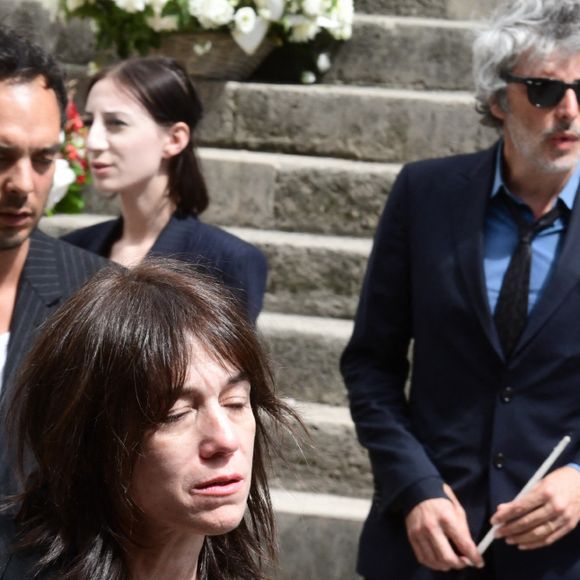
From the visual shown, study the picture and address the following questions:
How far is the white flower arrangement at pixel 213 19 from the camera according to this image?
220 inches

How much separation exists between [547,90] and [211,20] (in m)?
2.78

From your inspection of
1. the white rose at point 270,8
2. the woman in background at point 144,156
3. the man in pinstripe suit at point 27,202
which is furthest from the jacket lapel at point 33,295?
the white rose at point 270,8

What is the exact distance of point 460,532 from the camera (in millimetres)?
2914

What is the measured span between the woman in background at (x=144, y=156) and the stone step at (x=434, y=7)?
8.02ft

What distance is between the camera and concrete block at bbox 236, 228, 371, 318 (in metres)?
5.14

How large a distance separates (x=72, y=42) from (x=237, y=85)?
0.95 metres

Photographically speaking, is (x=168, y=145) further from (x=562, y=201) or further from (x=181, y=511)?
(x=181, y=511)

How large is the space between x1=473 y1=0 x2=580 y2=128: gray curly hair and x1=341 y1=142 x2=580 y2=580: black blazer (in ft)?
0.57

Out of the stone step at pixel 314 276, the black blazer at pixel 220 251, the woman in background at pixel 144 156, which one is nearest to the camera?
the black blazer at pixel 220 251

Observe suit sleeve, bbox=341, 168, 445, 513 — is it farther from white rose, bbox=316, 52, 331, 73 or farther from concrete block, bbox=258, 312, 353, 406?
white rose, bbox=316, 52, 331, 73

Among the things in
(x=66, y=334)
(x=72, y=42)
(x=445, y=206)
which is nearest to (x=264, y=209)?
(x=72, y=42)

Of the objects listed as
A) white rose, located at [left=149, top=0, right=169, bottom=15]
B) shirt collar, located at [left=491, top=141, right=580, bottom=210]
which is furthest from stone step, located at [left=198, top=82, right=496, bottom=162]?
shirt collar, located at [left=491, top=141, right=580, bottom=210]

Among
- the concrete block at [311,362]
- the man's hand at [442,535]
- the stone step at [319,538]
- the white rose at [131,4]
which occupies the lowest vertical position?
the stone step at [319,538]

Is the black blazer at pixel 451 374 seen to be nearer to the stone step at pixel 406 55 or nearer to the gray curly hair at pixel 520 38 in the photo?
the gray curly hair at pixel 520 38
